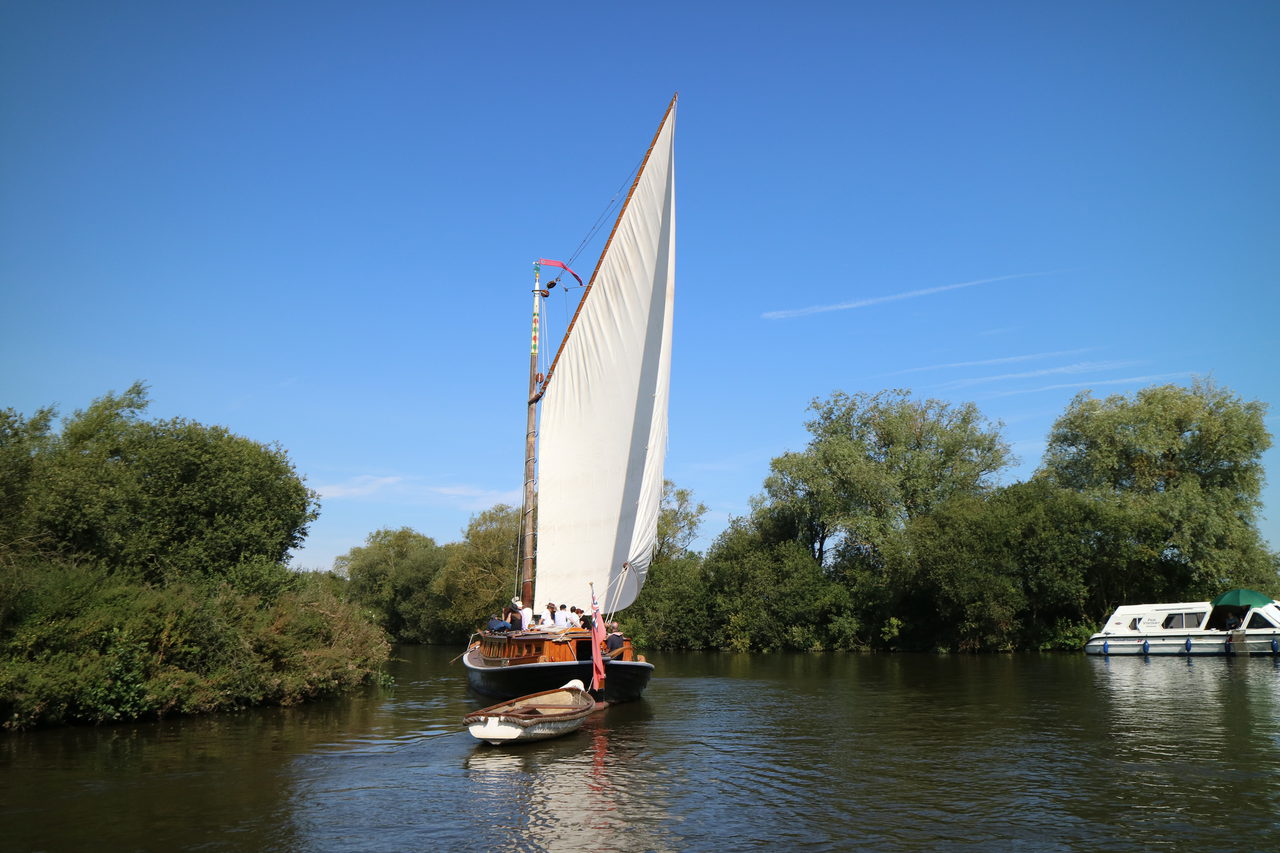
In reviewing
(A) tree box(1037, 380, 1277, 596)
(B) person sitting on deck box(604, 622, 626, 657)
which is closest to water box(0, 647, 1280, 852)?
(B) person sitting on deck box(604, 622, 626, 657)

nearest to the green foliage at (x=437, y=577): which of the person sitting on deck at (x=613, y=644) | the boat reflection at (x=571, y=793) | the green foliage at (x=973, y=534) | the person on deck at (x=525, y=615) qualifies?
the green foliage at (x=973, y=534)

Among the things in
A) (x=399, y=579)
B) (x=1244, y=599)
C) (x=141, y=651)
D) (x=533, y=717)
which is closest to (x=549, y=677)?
(x=533, y=717)

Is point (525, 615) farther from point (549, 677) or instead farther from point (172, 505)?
point (172, 505)

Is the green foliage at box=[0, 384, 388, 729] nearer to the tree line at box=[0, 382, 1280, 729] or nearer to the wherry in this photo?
the tree line at box=[0, 382, 1280, 729]

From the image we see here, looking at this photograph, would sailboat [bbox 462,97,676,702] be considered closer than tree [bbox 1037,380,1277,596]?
Yes

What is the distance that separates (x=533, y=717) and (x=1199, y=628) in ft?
112

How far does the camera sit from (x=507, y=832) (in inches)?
455

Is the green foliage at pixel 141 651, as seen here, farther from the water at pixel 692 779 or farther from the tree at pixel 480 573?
the tree at pixel 480 573

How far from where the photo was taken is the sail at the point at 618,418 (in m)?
25.8

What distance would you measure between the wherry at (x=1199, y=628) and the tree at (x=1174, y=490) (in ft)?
18.8

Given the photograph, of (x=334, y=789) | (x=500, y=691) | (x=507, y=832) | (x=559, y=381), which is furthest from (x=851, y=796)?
(x=559, y=381)

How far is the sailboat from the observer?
25.7 metres

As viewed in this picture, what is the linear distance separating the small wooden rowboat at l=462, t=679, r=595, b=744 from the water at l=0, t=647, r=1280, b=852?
0.36 metres

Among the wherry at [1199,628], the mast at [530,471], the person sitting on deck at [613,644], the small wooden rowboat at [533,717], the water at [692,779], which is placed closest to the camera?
the water at [692,779]
